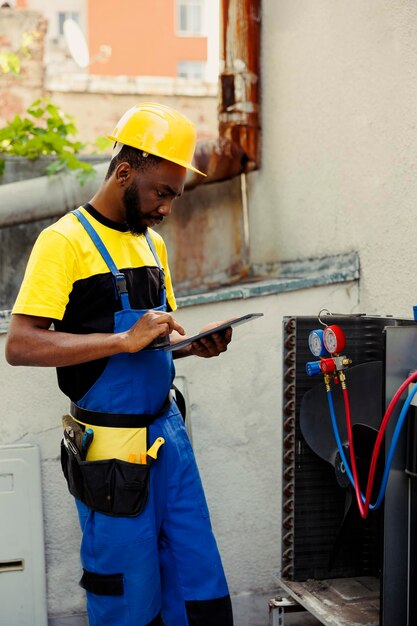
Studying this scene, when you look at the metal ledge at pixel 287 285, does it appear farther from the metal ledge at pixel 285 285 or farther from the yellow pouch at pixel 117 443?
the yellow pouch at pixel 117 443

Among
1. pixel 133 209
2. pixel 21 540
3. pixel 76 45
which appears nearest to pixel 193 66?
pixel 76 45

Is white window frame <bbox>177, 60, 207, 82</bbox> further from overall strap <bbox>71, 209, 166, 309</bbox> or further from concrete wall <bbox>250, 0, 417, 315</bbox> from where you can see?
overall strap <bbox>71, 209, 166, 309</bbox>

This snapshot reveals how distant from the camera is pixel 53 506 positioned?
3338 millimetres

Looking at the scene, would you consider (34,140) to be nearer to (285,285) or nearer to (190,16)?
(285,285)

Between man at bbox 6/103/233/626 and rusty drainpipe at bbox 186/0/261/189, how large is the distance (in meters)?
2.05

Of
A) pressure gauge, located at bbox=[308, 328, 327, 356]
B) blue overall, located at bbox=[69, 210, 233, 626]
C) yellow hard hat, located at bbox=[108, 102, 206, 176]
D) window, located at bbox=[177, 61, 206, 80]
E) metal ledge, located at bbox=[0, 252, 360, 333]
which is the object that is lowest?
blue overall, located at bbox=[69, 210, 233, 626]

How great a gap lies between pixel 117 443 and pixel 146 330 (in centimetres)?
41

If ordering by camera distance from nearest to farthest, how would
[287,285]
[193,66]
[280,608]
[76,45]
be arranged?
1. [280,608]
2. [287,285]
3. [76,45]
4. [193,66]

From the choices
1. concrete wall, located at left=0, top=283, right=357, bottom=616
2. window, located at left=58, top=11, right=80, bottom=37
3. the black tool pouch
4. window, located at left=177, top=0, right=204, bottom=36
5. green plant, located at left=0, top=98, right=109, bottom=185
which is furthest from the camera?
window, located at left=177, top=0, right=204, bottom=36

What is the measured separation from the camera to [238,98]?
15.1 ft

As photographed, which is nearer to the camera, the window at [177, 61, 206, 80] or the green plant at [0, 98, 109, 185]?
the green plant at [0, 98, 109, 185]

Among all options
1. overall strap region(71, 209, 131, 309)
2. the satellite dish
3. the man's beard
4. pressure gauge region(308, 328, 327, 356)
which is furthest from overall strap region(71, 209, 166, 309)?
the satellite dish

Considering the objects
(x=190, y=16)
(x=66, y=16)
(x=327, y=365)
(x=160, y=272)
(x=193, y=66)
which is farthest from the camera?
(x=190, y=16)

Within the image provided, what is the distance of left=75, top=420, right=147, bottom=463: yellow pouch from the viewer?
97.3 inches
